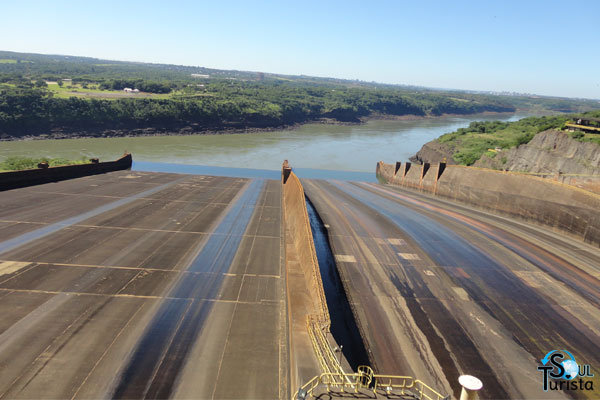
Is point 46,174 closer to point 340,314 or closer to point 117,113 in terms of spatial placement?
point 340,314

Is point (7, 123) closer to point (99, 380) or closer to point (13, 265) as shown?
point (13, 265)

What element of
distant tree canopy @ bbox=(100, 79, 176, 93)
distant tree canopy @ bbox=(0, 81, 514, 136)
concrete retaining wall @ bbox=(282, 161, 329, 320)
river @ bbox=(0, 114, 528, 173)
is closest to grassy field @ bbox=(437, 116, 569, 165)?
river @ bbox=(0, 114, 528, 173)

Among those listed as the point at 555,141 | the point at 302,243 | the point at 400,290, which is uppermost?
the point at 555,141

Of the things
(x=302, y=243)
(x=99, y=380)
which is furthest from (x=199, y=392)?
(x=302, y=243)

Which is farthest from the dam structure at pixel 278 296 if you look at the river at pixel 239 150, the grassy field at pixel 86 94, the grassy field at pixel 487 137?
the grassy field at pixel 86 94

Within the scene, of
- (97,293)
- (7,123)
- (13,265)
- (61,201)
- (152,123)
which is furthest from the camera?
(152,123)
